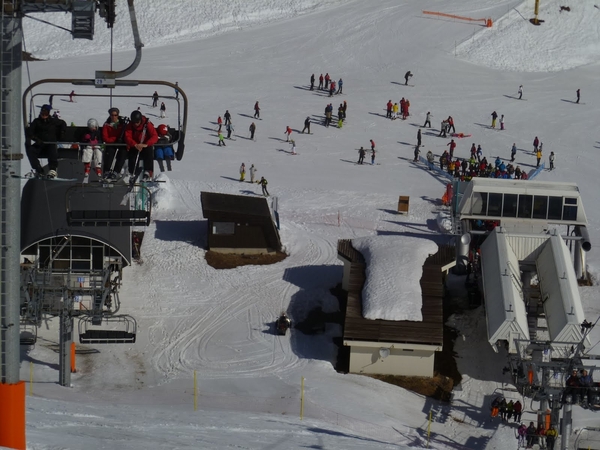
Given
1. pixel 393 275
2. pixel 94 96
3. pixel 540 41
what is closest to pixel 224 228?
pixel 393 275

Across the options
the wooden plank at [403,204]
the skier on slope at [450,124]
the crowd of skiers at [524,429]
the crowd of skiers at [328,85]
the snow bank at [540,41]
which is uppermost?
the snow bank at [540,41]

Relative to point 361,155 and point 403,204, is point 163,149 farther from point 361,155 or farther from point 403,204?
point 361,155

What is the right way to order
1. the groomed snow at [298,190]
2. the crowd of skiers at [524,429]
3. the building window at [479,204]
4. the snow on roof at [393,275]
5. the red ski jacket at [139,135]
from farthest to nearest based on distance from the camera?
the building window at [479,204]
the snow on roof at [393,275]
the groomed snow at [298,190]
the crowd of skiers at [524,429]
the red ski jacket at [139,135]

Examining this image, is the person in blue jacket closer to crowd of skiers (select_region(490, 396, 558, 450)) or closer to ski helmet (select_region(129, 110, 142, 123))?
ski helmet (select_region(129, 110, 142, 123))

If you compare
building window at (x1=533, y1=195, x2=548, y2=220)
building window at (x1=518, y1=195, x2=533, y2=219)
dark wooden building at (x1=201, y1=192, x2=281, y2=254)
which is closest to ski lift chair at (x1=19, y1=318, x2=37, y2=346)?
dark wooden building at (x1=201, y1=192, x2=281, y2=254)

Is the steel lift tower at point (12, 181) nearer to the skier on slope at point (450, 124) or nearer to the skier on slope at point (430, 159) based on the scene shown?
the skier on slope at point (430, 159)

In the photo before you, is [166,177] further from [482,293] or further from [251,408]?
[251,408]

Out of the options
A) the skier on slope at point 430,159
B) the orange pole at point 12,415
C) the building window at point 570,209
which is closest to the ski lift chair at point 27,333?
the orange pole at point 12,415
